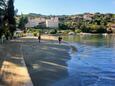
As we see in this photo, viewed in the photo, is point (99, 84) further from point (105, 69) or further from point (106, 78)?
point (105, 69)

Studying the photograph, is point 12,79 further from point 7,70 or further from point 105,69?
point 105,69

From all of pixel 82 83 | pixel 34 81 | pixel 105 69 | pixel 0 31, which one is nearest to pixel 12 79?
pixel 34 81

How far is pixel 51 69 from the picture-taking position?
1131 inches

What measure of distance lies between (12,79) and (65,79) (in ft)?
14.3

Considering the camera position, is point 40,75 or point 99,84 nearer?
point 99,84

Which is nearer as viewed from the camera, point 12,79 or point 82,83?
point 12,79

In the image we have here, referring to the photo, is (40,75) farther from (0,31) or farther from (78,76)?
(0,31)

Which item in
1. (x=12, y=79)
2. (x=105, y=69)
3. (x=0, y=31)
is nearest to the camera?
(x=12, y=79)

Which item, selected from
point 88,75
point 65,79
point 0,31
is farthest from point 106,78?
point 0,31

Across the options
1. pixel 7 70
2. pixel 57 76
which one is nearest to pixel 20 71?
pixel 7 70

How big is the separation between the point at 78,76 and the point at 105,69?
6.17 metres

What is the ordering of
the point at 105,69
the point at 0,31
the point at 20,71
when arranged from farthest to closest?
the point at 0,31 < the point at 105,69 < the point at 20,71

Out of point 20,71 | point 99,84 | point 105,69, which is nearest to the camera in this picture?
point 99,84

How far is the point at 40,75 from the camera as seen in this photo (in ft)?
83.0
